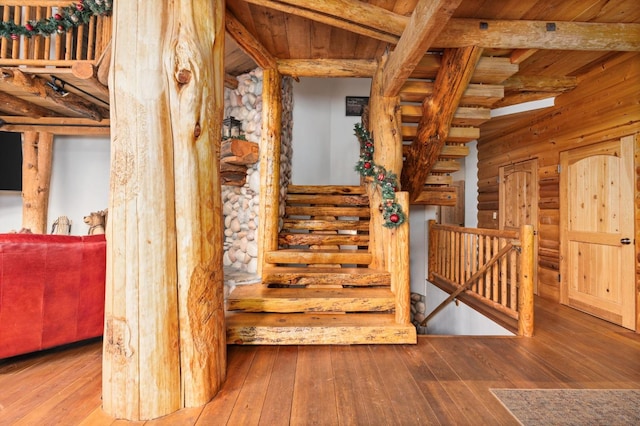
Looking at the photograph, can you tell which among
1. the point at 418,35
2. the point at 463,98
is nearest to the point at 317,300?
the point at 418,35

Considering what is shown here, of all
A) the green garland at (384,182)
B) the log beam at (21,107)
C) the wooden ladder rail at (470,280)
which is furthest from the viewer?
the log beam at (21,107)

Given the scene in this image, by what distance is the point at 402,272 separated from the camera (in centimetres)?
249

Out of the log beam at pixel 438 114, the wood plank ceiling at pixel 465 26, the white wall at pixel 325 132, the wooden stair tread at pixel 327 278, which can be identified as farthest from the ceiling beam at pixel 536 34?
the white wall at pixel 325 132

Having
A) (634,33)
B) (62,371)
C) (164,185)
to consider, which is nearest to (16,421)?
(62,371)

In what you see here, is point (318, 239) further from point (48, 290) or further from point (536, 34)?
point (536, 34)

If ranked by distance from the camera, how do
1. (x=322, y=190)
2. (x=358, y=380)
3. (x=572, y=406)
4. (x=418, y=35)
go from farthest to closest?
1. (x=322, y=190)
2. (x=418, y=35)
3. (x=358, y=380)
4. (x=572, y=406)

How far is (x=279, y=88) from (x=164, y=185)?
225 cm

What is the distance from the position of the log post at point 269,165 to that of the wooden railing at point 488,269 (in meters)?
2.27

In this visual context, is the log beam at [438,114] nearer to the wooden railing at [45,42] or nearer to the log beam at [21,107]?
the wooden railing at [45,42]

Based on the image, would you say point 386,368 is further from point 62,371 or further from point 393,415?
point 62,371

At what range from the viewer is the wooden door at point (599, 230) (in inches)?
117

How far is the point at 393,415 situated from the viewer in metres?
1.53

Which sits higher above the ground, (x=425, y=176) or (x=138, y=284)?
(x=425, y=176)

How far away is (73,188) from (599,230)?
7.27 metres
